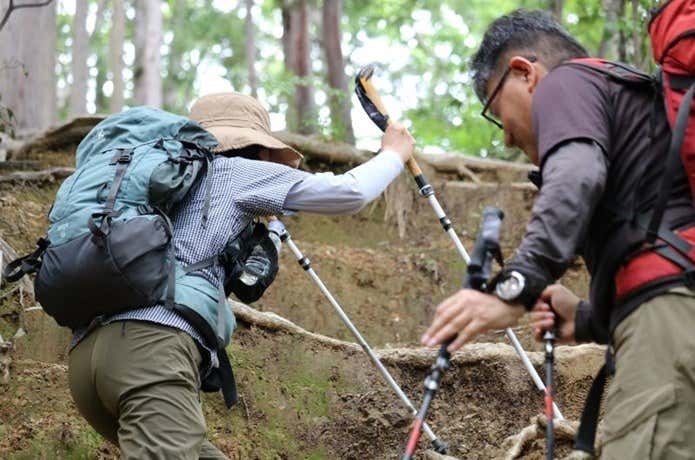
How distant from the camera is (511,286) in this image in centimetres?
266

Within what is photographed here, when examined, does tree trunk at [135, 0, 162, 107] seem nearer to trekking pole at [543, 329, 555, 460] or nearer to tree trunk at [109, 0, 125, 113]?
tree trunk at [109, 0, 125, 113]

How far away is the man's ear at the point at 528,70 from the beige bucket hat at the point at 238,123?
1547 mm

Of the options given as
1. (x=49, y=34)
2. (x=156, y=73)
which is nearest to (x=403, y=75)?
(x=156, y=73)

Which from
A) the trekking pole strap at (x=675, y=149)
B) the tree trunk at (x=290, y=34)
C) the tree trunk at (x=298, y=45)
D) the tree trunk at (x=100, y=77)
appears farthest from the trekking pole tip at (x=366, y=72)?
the tree trunk at (x=100, y=77)

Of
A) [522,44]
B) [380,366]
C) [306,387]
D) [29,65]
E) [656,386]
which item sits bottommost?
[306,387]

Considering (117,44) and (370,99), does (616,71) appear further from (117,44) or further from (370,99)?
(117,44)

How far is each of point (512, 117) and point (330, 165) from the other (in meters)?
7.30

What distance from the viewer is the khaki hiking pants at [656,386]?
2594 millimetres

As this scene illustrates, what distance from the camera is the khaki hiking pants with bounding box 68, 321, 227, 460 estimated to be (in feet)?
12.1

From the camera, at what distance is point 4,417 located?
5.56 m

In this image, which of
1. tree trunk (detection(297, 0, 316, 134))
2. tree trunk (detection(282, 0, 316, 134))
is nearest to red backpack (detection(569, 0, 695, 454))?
tree trunk (detection(297, 0, 316, 134))

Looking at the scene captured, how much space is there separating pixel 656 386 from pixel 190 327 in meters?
1.92

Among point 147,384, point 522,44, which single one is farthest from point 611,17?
point 147,384

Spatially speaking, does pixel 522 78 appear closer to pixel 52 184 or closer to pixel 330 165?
pixel 52 184
